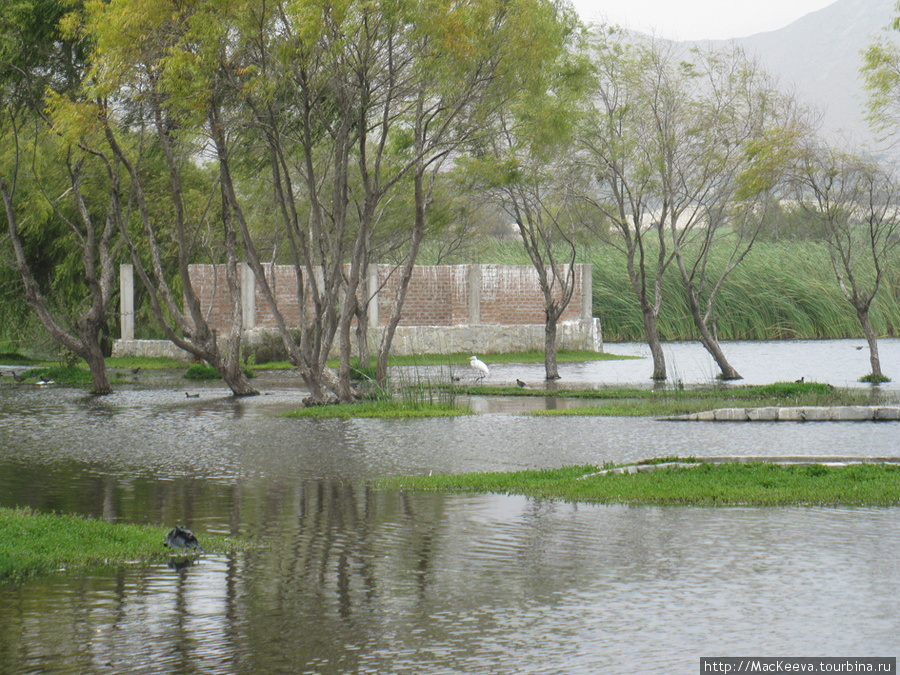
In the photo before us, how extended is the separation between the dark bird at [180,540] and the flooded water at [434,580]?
17 cm

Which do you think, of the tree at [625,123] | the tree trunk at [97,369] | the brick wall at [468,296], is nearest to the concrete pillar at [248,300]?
the brick wall at [468,296]

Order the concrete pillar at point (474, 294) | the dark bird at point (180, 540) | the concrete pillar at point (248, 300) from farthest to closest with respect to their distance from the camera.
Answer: the concrete pillar at point (474, 294) < the concrete pillar at point (248, 300) < the dark bird at point (180, 540)

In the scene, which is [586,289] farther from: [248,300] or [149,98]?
[149,98]

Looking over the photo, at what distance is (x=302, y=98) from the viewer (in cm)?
1850

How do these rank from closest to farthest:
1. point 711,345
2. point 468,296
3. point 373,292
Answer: point 711,345 < point 373,292 < point 468,296

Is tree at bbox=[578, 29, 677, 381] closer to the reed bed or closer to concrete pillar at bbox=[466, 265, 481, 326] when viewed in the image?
concrete pillar at bbox=[466, 265, 481, 326]

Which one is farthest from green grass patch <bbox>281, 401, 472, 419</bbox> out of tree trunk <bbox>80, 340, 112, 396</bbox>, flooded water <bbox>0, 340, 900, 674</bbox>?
tree trunk <bbox>80, 340, 112, 396</bbox>

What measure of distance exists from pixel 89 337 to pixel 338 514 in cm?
1638

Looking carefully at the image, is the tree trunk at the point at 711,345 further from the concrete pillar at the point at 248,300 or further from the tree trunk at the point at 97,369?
the concrete pillar at the point at 248,300

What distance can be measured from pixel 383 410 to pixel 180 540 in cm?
1112

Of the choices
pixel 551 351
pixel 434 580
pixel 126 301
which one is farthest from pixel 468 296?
pixel 434 580

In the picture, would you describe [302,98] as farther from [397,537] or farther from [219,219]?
[219,219]

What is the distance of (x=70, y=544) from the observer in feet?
23.8

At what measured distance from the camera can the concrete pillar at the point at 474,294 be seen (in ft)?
121
